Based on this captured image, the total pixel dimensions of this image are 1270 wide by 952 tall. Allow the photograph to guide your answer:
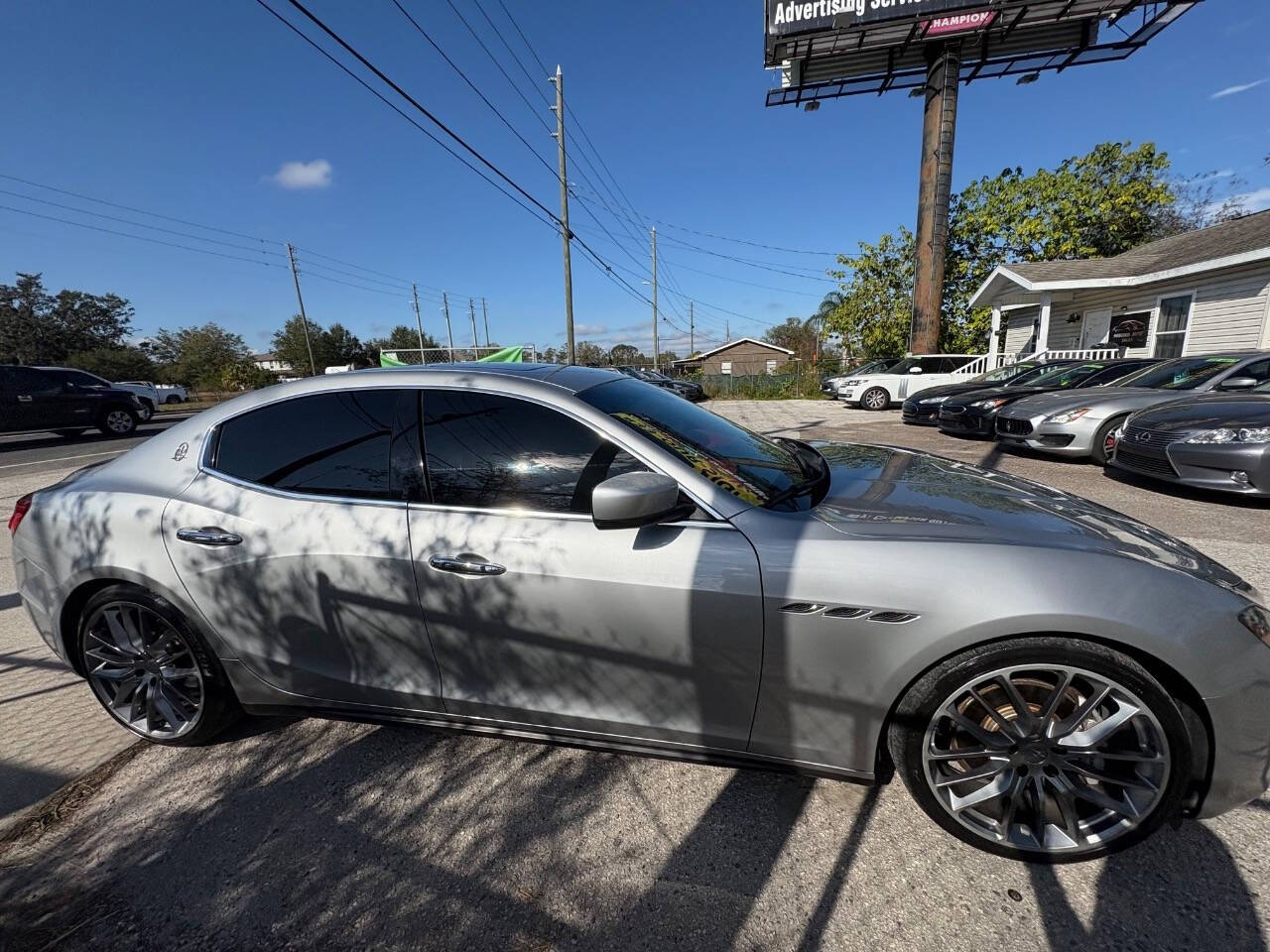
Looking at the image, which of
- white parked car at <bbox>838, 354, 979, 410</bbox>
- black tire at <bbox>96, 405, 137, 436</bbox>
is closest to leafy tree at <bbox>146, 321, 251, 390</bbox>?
black tire at <bbox>96, 405, 137, 436</bbox>

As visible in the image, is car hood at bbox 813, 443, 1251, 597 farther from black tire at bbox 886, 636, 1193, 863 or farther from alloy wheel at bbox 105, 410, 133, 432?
alloy wheel at bbox 105, 410, 133, 432

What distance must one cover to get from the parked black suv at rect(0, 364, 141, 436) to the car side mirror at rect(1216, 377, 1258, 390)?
799 inches

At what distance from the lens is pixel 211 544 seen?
1.95 meters

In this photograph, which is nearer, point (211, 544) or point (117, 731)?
point (211, 544)

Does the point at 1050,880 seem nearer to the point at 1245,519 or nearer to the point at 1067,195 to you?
the point at 1245,519

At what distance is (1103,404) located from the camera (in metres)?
6.46

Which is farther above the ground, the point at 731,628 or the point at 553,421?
the point at 553,421

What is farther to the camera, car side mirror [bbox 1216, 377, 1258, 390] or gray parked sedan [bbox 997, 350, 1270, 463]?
gray parked sedan [bbox 997, 350, 1270, 463]

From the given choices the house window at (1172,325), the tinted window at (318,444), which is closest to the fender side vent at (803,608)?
the tinted window at (318,444)

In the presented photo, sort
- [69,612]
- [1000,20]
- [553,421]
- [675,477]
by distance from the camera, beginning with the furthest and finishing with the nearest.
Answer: [1000,20]
[69,612]
[553,421]
[675,477]

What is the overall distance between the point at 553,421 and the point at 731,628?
35.3 inches

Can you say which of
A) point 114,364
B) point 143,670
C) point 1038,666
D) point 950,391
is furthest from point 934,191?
point 114,364

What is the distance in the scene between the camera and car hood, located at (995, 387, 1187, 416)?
20.5 feet

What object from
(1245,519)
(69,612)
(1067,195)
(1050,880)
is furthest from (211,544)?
(1067,195)
